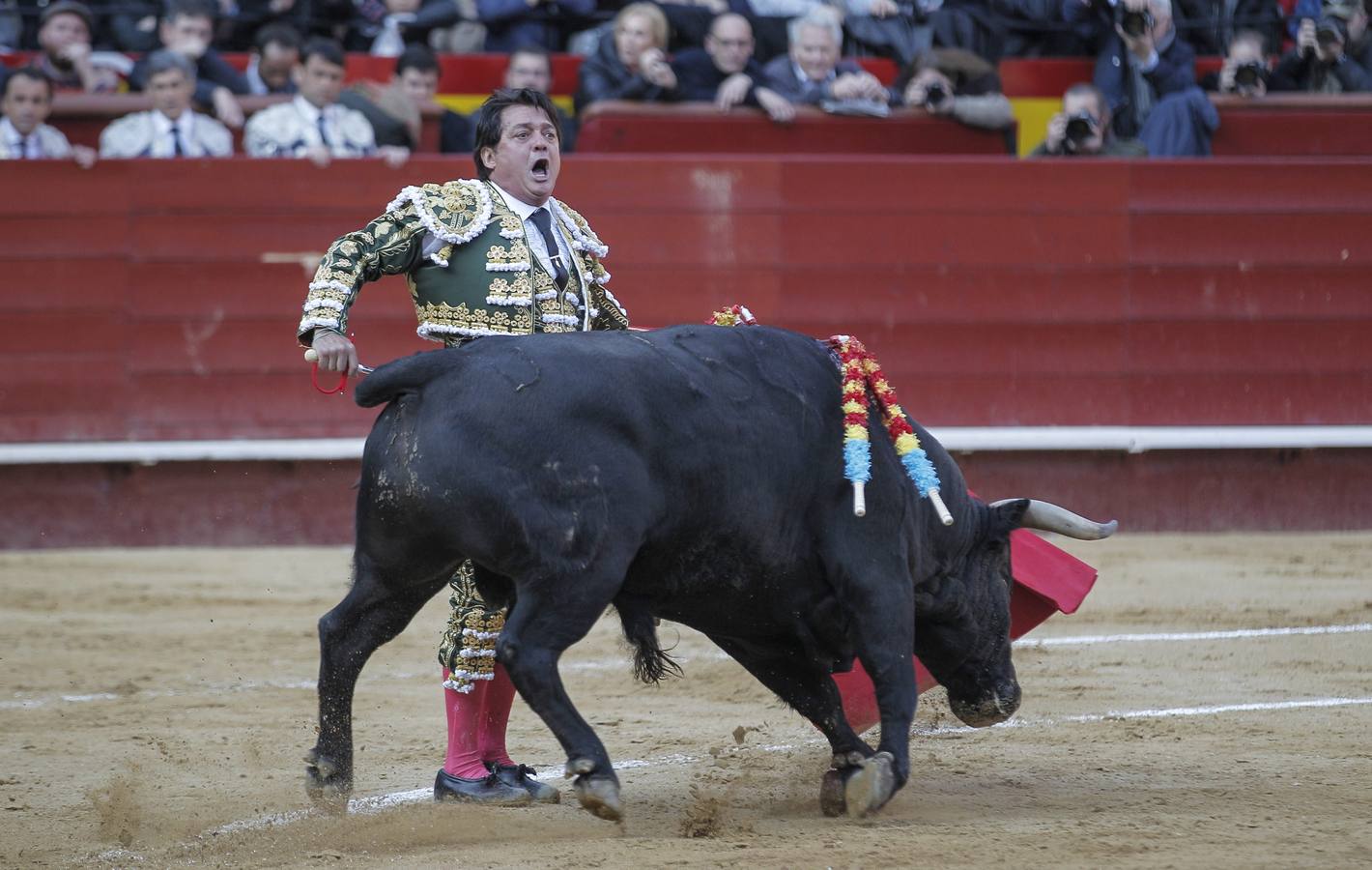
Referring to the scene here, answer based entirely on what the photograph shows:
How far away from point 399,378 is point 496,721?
866 mm

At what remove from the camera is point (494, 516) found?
9.43 feet

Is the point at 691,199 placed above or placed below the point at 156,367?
above

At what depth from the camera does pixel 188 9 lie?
7273 mm

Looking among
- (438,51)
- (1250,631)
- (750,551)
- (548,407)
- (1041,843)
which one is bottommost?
(1250,631)

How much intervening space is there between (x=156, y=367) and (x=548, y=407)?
4495mm

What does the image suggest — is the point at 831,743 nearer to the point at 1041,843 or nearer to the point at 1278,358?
the point at 1041,843

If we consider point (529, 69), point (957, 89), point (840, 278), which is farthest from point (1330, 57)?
point (529, 69)

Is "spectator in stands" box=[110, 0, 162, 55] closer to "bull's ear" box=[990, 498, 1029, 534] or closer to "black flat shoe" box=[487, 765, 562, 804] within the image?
"black flat shoe" box=[487, 765, 562, 804]

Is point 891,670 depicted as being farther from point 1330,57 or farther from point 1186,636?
point 1330,57

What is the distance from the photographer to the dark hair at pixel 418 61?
7.09m

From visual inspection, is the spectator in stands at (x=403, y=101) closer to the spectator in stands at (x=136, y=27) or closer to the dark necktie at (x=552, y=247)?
the spectator in stands at (x=136, y=27)

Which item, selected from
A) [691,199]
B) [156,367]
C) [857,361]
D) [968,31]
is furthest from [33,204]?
[857,361]

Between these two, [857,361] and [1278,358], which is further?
[1278,358]

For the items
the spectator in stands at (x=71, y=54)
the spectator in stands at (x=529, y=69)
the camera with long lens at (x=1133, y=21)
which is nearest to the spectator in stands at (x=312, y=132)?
the spectator in stands at (x=529, y=69)
